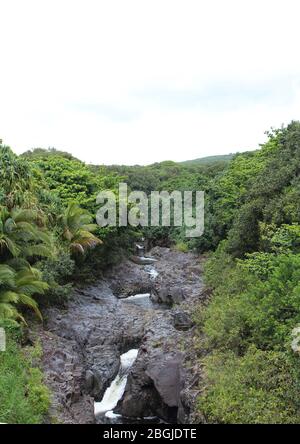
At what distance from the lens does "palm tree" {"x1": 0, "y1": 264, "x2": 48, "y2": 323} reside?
10998mm

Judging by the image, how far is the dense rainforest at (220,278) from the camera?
8281mm

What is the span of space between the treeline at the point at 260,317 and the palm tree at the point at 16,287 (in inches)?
191

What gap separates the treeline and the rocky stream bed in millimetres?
889

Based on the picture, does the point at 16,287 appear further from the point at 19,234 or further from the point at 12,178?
the point at 12,178

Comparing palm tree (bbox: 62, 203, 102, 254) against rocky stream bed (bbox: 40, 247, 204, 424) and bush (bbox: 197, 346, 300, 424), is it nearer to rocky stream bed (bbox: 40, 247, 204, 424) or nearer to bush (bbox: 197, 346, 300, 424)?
rocky stream bed (bbox: 40, 247, 204, 424)

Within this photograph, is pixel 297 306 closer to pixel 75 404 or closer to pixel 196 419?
pixel 196 419

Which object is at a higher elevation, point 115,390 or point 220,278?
point 220,278

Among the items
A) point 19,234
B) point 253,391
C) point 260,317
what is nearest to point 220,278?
point 260,317

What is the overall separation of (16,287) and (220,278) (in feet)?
24.6

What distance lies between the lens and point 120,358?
13.6 m

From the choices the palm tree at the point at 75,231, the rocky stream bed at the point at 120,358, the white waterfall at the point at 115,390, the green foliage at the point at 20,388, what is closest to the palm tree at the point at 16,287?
the green foliage at the point at 20,388

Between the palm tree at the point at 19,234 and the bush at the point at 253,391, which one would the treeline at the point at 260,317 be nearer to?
the bush at the point at 253,391

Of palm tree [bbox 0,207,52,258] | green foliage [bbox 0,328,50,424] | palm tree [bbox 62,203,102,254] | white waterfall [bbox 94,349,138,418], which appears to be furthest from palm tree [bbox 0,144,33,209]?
white waterfall [bbox 94,349,138,418]
